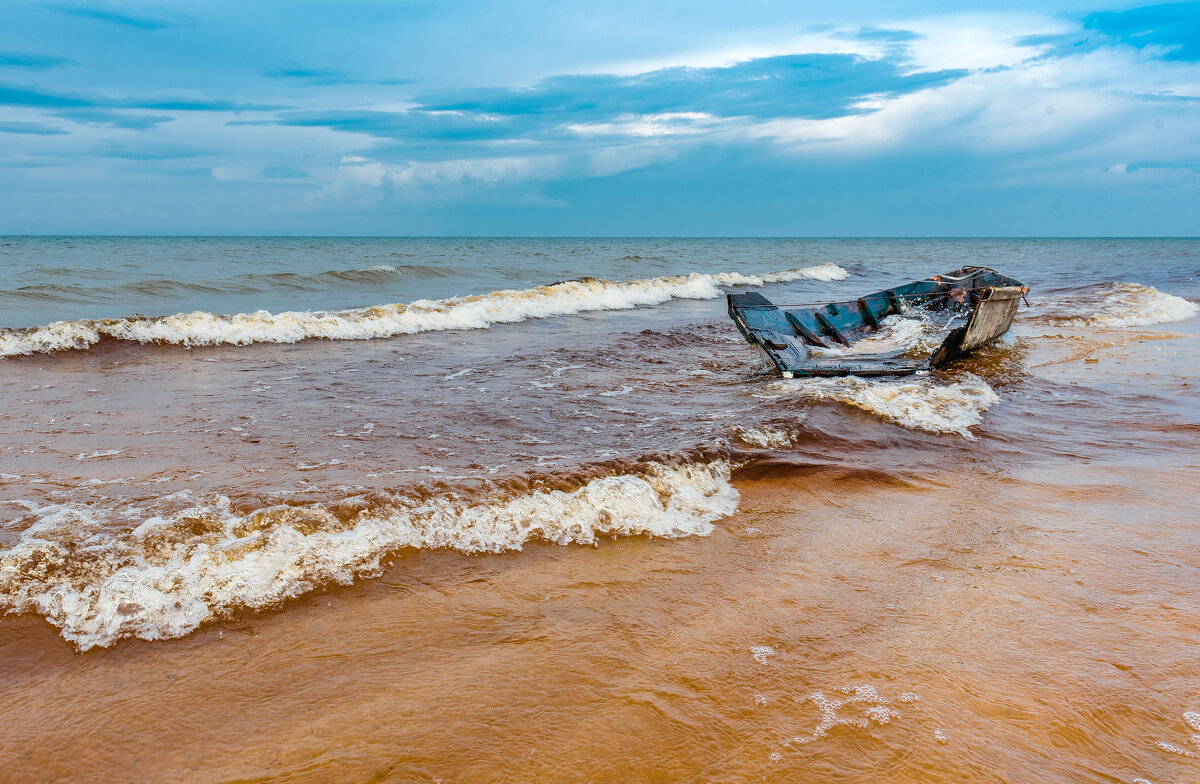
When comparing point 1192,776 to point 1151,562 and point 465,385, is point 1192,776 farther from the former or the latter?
point 465,385

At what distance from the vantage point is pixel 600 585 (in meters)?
2.85

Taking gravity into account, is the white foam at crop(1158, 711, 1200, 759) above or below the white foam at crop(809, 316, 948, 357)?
below

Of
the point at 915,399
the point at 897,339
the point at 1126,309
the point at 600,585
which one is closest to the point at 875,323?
the point at 897,339

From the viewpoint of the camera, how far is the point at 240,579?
2.73 meters

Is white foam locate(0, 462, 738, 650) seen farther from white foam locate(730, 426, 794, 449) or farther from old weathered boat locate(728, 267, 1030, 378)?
old weathered boat locate(728, 267, 1030, 378)

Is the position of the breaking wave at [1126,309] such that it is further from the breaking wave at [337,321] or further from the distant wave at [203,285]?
the distant wave at [203,285]

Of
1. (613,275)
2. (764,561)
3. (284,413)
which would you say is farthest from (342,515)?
(613,275)

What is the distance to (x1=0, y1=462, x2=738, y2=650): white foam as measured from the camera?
2557mm

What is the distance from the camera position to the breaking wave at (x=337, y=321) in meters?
8.59

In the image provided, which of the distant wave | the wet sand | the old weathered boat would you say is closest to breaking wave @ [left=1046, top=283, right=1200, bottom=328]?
the old weathered boat

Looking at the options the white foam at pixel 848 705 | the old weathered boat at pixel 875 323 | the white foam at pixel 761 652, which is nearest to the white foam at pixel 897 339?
the old weathered boat at pixel 875 323

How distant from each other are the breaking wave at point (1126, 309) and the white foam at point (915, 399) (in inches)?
295

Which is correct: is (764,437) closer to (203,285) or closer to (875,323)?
(875,323)

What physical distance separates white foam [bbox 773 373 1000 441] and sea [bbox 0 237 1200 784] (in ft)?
0.15
